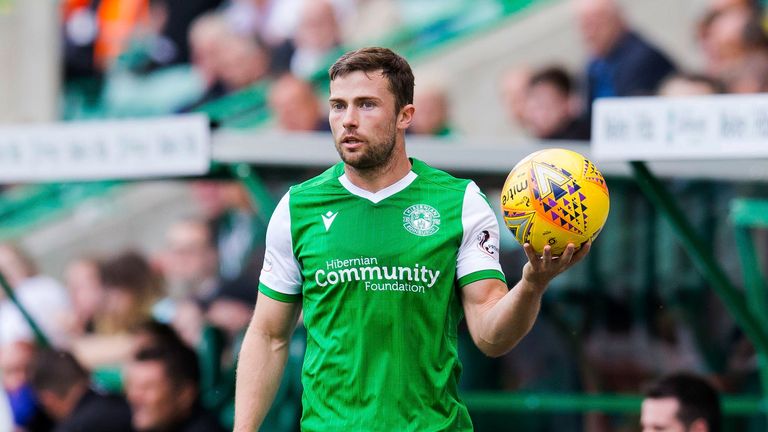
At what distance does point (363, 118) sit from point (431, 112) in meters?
4.86

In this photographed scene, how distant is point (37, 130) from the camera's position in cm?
661

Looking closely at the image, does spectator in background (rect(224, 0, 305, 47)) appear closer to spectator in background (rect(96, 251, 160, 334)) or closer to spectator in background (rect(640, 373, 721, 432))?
spectator in background (rect(96, 251, 160, 334))

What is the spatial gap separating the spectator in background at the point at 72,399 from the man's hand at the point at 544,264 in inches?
154

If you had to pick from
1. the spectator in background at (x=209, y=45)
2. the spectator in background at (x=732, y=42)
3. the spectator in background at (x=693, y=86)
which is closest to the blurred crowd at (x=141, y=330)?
the spectator in background at (x=209, y=45)

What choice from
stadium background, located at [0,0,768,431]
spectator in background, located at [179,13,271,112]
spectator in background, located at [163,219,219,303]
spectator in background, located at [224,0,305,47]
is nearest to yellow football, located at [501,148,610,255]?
stadium background, located at [0,0,768,431]

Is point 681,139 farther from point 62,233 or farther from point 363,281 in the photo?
point 62,233

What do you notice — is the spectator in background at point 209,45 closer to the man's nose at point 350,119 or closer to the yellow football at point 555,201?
the man's nose at point 350,119

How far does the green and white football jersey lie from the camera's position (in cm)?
411

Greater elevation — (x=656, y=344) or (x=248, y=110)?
(x=248, y=110)

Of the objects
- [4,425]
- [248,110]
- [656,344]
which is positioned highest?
[248,110]

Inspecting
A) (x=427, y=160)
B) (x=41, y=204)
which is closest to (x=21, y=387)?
(x=427, y=160)

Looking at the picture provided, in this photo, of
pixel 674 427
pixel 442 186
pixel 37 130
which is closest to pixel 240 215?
pixel 37 130

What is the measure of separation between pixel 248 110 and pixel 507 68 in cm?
236

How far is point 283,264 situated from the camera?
14.2ft
